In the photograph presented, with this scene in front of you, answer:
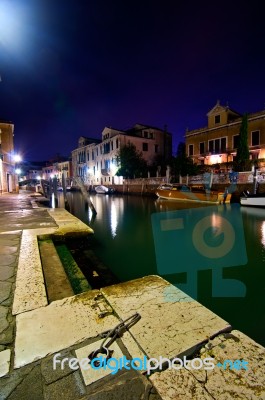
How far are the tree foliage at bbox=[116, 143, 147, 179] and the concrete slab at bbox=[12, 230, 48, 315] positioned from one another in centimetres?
3033

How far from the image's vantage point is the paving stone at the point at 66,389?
132cm

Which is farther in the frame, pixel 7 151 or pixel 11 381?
pixel 7 151

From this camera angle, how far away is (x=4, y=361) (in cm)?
159

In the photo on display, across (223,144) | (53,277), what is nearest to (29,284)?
(53,277)

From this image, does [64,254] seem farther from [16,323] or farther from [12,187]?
[12,187]

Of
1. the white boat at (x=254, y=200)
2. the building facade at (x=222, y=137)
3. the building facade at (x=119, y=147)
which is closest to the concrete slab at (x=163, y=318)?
the white boat at (x=254, y=200)

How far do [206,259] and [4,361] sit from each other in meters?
5.65

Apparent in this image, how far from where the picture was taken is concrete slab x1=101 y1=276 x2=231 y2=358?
5.64 ft

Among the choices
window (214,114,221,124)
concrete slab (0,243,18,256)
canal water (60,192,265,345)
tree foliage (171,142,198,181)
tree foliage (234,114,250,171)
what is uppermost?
window (214,114,221,124)

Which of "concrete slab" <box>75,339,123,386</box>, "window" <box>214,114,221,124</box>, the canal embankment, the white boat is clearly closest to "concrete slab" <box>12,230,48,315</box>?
the canal embankment

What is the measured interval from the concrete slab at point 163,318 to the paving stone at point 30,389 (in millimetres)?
767

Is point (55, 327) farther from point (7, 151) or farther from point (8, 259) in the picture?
point (7, 151)

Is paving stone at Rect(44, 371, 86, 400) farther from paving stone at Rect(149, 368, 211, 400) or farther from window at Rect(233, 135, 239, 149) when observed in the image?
window at Rect(233, 135, 239, 149)

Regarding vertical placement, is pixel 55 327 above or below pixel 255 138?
below
